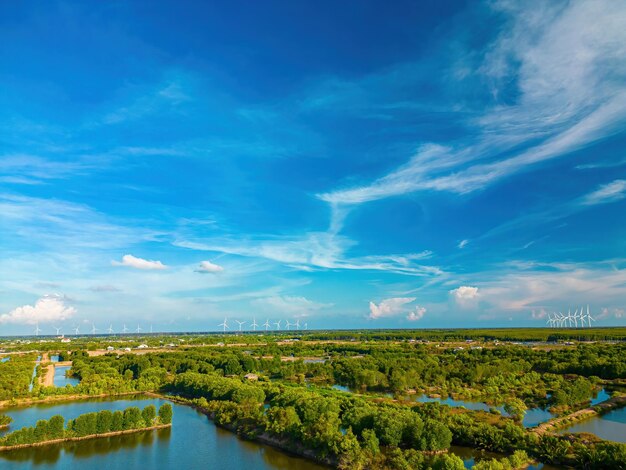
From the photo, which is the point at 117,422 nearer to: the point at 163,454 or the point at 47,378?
the point at 163,454

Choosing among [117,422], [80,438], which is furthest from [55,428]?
[117,422]

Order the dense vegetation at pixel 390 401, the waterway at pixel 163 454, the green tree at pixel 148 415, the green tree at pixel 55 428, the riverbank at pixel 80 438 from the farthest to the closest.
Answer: the green tree at pixel 148 415 → the green tree at pixel 55 428 → the riverbank at pixel 80 438 → the waterway at pixel 163 454 → the dense vegetation at pixel 390 401

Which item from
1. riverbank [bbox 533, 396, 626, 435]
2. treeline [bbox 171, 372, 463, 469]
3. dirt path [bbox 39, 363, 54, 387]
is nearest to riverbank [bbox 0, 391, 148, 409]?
dirt path [bbox 39, 363, 54, 387]

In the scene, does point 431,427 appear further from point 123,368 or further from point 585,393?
point 123,368

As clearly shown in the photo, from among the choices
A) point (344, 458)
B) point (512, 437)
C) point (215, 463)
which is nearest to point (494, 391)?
point (512, 437)

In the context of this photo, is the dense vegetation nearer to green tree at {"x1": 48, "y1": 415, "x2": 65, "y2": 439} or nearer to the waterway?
the waterway

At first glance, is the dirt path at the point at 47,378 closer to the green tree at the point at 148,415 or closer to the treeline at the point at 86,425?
the treeline at the point at 86,425

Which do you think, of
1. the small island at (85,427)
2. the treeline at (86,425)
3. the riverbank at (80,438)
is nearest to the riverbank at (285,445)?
the riverbank at (80,438)
